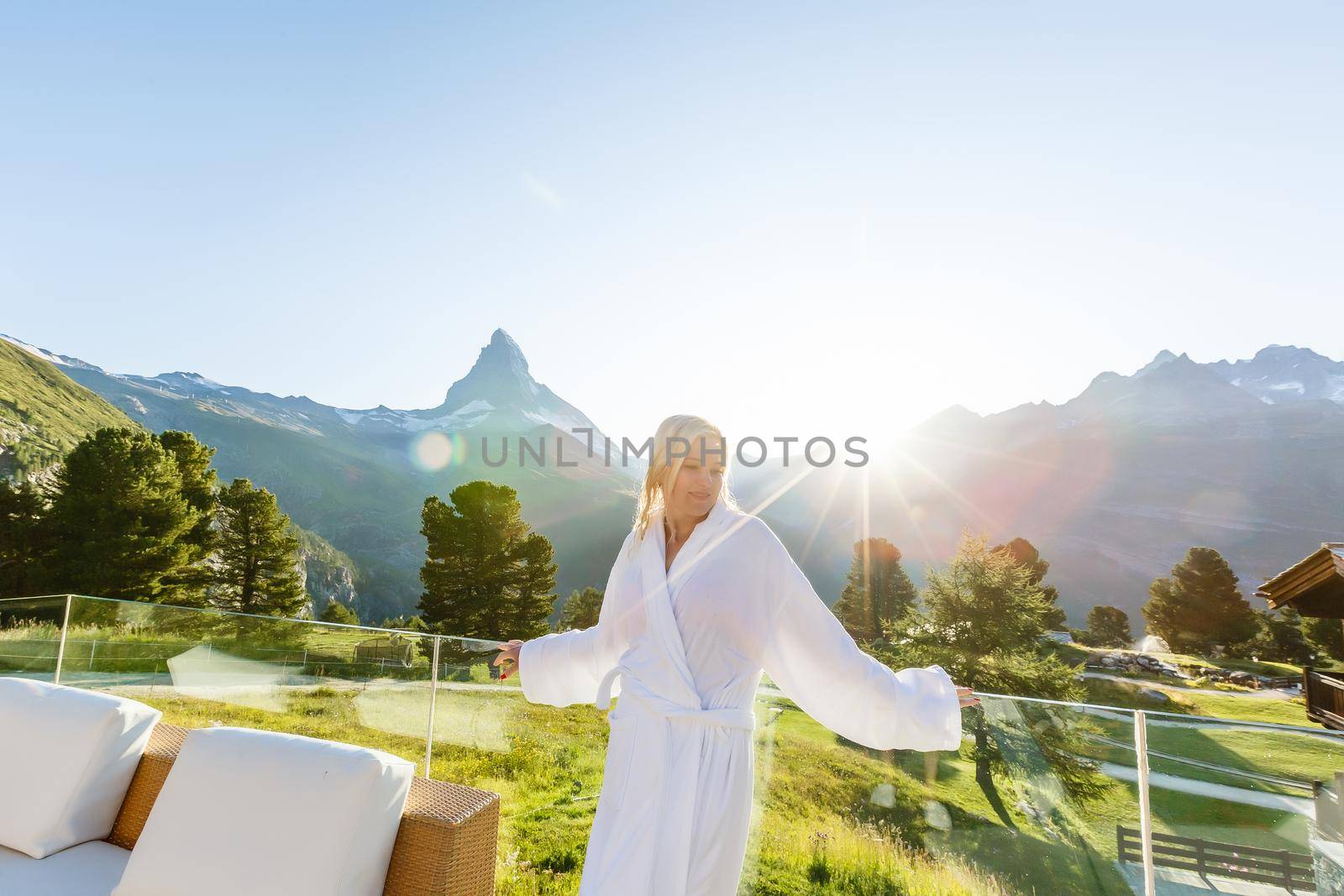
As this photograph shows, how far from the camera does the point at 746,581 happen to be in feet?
4.37

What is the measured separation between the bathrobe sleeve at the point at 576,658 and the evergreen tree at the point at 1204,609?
36581mm

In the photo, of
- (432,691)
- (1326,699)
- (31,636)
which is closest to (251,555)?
(31,636)

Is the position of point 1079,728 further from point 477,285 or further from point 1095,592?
point 1095,592

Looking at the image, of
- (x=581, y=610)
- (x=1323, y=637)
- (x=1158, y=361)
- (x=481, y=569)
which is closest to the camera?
(x=481, y=569)

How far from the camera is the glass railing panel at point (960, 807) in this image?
1.61 meters

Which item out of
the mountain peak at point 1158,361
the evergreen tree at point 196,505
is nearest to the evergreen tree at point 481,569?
the evergreen tree at point 196,505

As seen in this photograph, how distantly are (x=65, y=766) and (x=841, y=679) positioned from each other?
89.2 inches

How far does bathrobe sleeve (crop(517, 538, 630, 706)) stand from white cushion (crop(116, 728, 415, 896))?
0.36 metres

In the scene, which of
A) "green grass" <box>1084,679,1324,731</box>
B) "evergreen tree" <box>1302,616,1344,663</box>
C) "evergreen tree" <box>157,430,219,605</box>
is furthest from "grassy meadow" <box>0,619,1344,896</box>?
"evergreen tree" <box>1302,616,1344,663</box>

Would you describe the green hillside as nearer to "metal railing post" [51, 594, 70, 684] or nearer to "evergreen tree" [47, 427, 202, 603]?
"evergreen tree" [47, 427, 202, 603]

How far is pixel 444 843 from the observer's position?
145 centimetres

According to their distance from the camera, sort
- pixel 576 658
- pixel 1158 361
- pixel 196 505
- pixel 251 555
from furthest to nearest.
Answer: pixel 1158 361 < pixel 251 555 < pixel 196 505 < pixel 576 658

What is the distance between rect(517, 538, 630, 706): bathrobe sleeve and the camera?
156 centimetres

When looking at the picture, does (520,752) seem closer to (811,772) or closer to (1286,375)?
(811,772)
